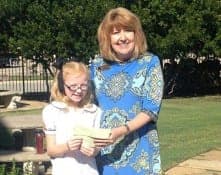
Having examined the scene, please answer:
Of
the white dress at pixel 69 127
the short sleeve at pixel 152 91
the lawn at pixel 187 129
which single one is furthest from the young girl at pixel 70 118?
the lawn at pixel 187 129

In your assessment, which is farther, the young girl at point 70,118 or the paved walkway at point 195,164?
the paved walkway at point 195,164

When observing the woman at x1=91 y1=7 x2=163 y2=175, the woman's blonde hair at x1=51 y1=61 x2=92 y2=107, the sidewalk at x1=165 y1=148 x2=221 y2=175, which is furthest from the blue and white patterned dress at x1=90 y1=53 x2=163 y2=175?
the sidewalk at x1=165 y1=148 x2=221 y2=175

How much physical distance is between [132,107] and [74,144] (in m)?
0.41

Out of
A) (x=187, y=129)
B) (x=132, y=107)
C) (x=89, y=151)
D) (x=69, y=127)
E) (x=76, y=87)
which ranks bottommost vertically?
(x=187, y=129)

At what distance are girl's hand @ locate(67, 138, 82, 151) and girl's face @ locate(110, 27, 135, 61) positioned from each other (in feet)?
1.82

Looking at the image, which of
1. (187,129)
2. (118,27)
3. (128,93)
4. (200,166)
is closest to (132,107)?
(128,93)

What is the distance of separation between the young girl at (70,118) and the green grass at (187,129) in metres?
5.32

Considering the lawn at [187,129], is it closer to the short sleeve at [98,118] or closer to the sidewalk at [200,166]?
the sidewalk at [200,166]

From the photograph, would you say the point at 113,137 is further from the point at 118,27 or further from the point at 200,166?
the point at 200,166

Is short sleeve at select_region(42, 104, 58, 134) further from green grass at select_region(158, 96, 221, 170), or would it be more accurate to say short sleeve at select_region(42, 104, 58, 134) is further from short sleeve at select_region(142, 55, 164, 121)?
green grass at select_region(158, 96, 221, 170)

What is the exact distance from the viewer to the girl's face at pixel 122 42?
12.3ft

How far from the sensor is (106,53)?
12.5ft

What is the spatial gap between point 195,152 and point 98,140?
263 inches

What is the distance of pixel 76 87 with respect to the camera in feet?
12.2
